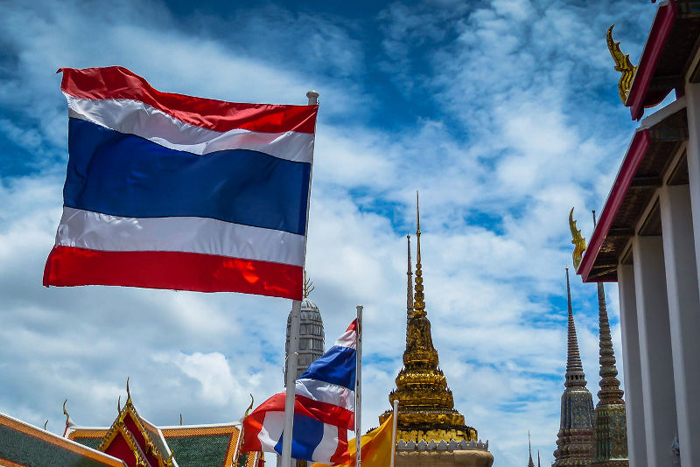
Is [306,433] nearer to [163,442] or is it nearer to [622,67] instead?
[622,67]

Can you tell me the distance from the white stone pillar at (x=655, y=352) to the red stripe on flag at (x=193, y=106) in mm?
6353

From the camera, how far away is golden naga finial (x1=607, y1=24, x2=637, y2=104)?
1119 centimetres

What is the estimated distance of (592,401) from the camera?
122 feet

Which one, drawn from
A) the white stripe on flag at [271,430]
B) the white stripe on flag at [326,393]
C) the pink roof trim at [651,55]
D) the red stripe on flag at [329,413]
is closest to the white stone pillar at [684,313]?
the pink roof trim at [651,55]

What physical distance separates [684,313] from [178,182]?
20.2 ft

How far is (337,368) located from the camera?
46.3 feet

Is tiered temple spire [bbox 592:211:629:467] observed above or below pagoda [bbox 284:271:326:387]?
below

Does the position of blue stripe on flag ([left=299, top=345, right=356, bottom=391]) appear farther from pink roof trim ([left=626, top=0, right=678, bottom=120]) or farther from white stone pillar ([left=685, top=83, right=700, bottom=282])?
white stone pillar ([left=685, top=83, right=700, bottom=282])

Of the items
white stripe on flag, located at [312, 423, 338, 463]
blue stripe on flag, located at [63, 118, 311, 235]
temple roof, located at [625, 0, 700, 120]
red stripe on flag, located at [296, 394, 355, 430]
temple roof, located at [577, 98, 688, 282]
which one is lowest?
white stripe on flag, located at [312, 423, 338, 463]

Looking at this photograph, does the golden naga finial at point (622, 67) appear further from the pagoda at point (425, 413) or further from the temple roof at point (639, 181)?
the pagoda at point (425, 413)

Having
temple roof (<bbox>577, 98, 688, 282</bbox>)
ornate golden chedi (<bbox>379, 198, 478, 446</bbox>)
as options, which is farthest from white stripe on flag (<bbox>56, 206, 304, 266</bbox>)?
ornate golden chedi (<bbox>379, 198, 478, 446</bbox>)

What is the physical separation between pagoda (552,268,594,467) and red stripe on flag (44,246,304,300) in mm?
27274

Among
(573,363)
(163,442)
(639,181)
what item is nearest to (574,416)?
(573,363)

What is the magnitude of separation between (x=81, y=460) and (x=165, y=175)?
1217 centimetres
